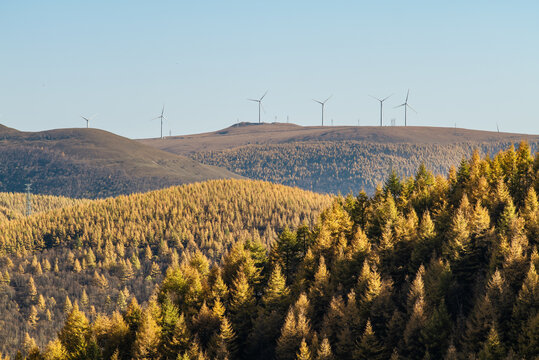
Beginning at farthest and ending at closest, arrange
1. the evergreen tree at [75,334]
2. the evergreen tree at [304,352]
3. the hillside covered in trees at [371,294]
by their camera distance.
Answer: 1. the evergreen tree at [75,334]
2. the evergreen tree at [304,352]
3. the hillside covered in trees at [371,294]

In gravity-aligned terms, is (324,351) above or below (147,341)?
above

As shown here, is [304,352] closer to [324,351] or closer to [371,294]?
[324,351]

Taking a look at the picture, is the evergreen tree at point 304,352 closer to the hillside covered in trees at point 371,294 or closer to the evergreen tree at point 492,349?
the hillside covered in trees at point 371,294

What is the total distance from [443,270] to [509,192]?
3889 centimetres

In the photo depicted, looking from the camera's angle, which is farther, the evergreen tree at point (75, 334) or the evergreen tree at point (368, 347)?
the evergreen tree at point (75, 334)

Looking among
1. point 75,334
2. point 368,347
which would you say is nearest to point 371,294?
point 368,347

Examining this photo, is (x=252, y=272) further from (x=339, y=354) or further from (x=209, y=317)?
(x=339, y=354)

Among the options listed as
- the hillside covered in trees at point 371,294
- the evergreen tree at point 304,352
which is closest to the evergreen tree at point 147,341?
the hillside covered in trees at point 371,294

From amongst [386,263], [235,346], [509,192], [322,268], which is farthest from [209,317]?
[509,192]

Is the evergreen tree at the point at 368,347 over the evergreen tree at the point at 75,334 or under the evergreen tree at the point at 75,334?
over

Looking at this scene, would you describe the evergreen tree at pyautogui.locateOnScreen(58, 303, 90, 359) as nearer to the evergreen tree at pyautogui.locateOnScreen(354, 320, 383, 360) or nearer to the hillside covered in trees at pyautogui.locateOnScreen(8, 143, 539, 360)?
the hillside covered in trees at pyautogui.locateOnScreen(8, 143, 539, 360)

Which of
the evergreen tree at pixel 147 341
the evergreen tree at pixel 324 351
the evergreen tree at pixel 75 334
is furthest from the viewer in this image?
the evergreen tree at pixel 75 334

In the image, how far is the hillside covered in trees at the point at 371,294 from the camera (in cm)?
8800

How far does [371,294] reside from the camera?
97.8 metres
